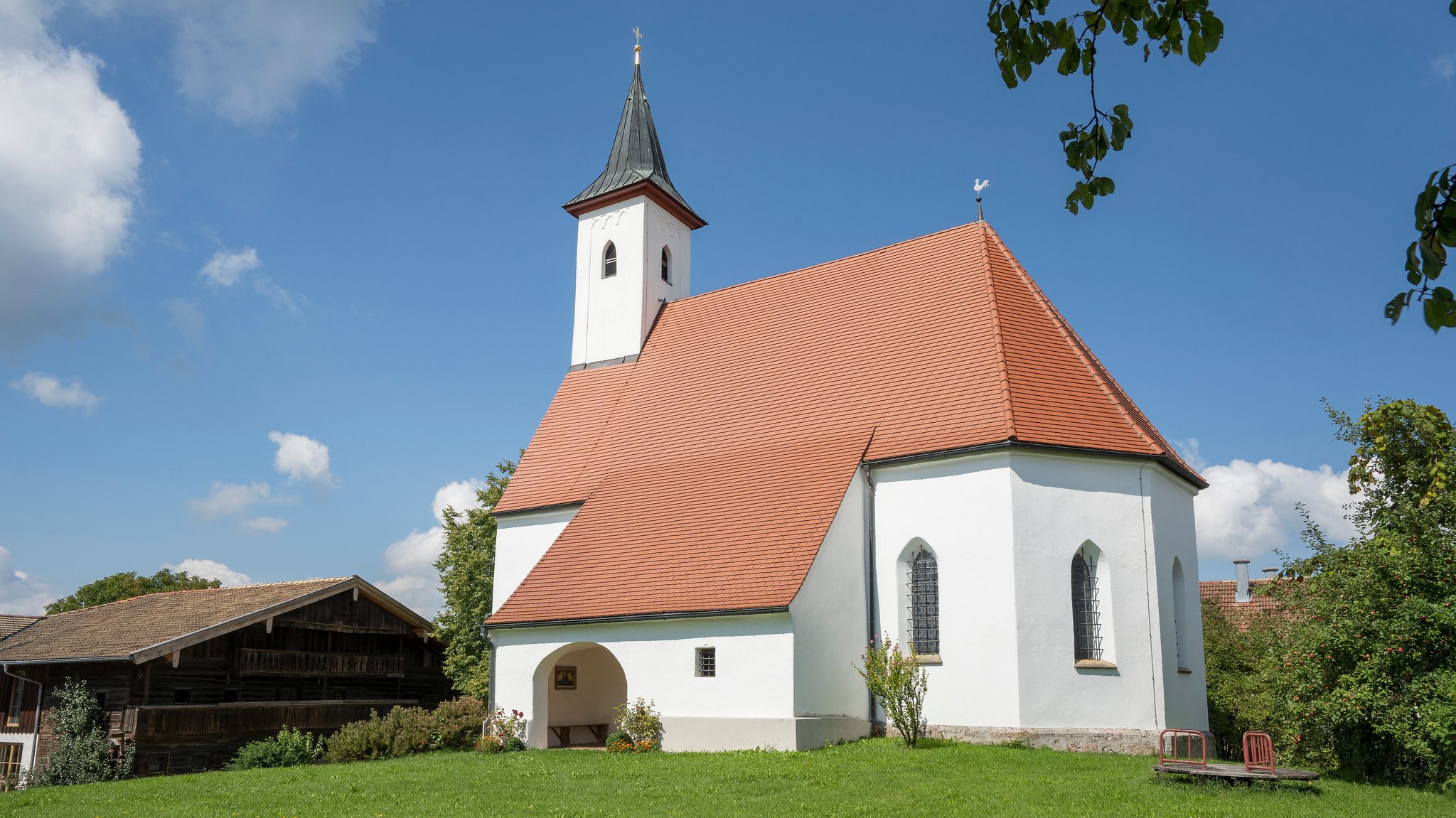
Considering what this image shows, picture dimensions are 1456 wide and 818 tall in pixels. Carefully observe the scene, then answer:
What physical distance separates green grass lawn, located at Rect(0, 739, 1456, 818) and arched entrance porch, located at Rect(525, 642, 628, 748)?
126 inches

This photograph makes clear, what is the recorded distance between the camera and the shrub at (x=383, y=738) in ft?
59.5

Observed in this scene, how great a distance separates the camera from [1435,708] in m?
11.4

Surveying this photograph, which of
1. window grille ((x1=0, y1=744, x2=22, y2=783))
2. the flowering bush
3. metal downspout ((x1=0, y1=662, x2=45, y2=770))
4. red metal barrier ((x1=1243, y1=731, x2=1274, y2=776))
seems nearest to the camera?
red metal barrier ((x1=1243, y1=731, x2=1274, y2=776))

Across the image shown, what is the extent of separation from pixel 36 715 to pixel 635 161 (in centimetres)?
1948

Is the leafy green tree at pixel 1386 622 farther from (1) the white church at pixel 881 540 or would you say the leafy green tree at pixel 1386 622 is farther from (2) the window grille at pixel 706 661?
(2) the window grille at pixel 706 661

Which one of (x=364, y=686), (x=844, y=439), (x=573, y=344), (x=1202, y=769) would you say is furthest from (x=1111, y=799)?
(x=364, y=686)

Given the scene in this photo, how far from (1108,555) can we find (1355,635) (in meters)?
4.84

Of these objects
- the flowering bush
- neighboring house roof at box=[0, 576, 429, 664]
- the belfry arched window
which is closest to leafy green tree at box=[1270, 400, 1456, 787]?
the flowering bush

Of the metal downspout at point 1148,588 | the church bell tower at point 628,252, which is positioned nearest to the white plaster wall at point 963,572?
the metal downspout at point 1148,588

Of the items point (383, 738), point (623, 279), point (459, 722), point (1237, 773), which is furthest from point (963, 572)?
point (623, 279)

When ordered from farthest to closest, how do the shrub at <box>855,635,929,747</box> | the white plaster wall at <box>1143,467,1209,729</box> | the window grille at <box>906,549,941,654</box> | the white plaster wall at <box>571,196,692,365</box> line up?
the white plaster wall at <box>571,196,692,365</box>
the window grille at <box>906,549,941,654</box>
the white plaster wall at <box>1143,467,1209,729</box>
the shrub at <box>855,635,929,747</box>

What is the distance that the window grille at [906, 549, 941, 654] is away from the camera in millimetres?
17578

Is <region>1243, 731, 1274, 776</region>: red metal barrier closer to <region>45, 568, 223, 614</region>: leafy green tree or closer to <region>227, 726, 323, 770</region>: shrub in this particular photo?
<region>227, 726, 323, 770</region>: shrub

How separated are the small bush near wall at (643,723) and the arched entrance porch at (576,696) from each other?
1.89 meters
